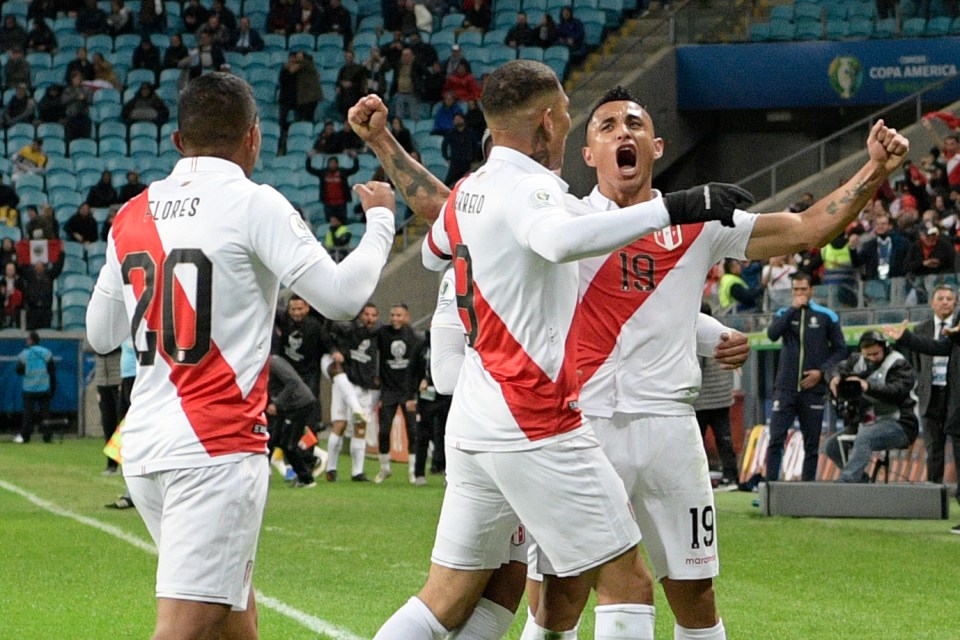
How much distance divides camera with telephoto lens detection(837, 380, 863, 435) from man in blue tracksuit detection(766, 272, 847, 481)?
0.33m

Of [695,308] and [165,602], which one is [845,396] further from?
[165,602]

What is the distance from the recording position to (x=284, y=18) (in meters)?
32.6

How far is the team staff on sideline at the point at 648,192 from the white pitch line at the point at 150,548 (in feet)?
8.33

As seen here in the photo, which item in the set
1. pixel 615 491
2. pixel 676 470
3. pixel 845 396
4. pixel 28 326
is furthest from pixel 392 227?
pixel 28 326

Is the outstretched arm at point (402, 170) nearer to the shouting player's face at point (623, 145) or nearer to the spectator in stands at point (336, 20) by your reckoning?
the shouting player's face at point (623, 145)

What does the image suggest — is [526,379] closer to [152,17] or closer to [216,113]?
[216,113]

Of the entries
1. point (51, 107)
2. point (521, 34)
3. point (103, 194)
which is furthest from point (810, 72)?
point (51, 107)

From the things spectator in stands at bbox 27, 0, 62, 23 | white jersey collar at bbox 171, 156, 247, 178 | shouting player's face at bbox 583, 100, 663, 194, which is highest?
spectator in stands at bbox 27, 0, 62, 23

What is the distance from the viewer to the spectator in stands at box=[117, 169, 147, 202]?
27719 mm

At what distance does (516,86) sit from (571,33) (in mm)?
27081

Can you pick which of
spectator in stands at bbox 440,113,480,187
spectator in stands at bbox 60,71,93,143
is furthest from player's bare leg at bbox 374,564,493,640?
spectator in stands at bbox 60,71,93,143

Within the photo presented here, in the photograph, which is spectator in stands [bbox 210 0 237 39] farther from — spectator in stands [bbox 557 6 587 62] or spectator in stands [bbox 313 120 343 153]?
spectator in stands [bbox 557 6 587 62]

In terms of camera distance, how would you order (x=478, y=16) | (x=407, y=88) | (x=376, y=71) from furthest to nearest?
(x=478, y=16), (x=407, y=88), (x=376, y=71)

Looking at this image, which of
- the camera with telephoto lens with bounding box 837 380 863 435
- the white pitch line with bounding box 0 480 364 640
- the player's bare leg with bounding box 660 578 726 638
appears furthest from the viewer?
the camera with telephoto lens with bounding box 837 380 863 435
